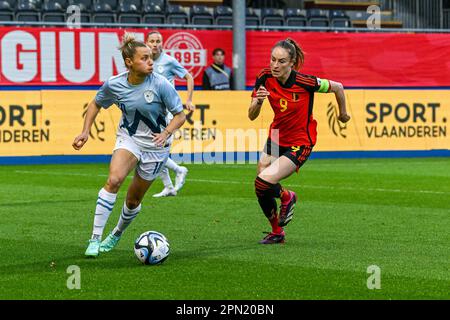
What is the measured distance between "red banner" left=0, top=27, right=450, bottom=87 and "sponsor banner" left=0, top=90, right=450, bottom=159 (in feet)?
9.16

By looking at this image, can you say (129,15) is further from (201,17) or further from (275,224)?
(275,224)

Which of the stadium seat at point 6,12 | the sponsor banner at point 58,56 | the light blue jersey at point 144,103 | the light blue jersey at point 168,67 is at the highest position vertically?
the stadium seat at point 6,12

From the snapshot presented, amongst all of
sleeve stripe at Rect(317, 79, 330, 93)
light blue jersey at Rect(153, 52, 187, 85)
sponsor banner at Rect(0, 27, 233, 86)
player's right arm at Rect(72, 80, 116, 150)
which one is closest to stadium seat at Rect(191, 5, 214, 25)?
sponsor banner at Rect(0, 27, 233, 86)

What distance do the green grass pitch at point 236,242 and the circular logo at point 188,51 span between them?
7.91m

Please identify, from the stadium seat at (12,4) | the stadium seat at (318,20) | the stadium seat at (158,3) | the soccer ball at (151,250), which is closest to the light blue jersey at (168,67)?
the soccer ball at (151,250)

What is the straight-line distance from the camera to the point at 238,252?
1002 centimetres

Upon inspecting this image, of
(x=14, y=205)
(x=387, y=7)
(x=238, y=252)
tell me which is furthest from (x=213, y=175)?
(x=387, y=7)

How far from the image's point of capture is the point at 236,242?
35.4ft

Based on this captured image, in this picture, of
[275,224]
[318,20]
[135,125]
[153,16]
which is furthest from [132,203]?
[318,20]

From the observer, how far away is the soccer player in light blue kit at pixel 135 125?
9555 millimetres

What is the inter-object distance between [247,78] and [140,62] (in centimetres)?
1795

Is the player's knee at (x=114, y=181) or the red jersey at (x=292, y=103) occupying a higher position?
the red jersey at (x=292, y=103)

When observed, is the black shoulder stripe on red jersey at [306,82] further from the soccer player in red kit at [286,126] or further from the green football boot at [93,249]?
the green football boot at [93,249]

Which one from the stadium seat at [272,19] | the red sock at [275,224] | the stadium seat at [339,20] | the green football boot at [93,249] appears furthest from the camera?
the stadium seat at [339,20]
